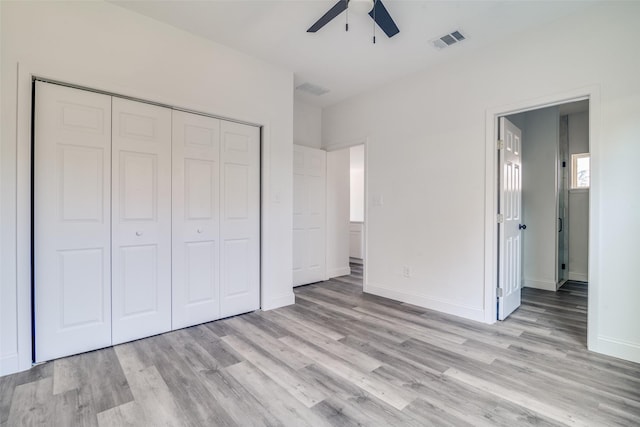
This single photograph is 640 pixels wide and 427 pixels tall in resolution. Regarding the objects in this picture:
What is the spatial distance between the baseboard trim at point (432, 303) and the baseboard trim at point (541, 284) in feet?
6.47

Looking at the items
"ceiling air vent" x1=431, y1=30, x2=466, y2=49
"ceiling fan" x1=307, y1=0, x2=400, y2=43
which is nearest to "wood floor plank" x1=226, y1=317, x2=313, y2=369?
"ceiling fan" x1=307, y1=0, x2=400, y2=43

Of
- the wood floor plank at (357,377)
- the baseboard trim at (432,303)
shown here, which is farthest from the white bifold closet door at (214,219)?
the baseboard trim at (432,303)

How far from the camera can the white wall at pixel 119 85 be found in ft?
6.84

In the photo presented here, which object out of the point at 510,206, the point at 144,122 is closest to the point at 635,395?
the point at 510,206

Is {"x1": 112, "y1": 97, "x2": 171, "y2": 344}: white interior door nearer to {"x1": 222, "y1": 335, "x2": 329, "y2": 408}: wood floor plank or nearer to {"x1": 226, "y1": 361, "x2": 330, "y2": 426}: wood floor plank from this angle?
{"x1": 222, "y1": 335, "x2": 329, "y2": 408}: wood floor plank

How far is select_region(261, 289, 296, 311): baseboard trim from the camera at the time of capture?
3.46 meters

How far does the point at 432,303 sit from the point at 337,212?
2.18 metres

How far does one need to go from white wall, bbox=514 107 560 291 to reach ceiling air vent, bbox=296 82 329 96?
2.95 metres

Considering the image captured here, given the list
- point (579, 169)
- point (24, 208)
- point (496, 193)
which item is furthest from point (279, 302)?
point (579, 169)

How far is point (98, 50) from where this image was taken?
243 centimetres

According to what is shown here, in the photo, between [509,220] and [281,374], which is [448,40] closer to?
[509,220]

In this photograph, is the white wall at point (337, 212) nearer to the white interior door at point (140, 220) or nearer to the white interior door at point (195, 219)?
the white interior door at point (195, 219)

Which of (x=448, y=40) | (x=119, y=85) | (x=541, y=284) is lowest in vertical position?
(x=541, y=284)

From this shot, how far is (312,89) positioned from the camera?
421 cm
